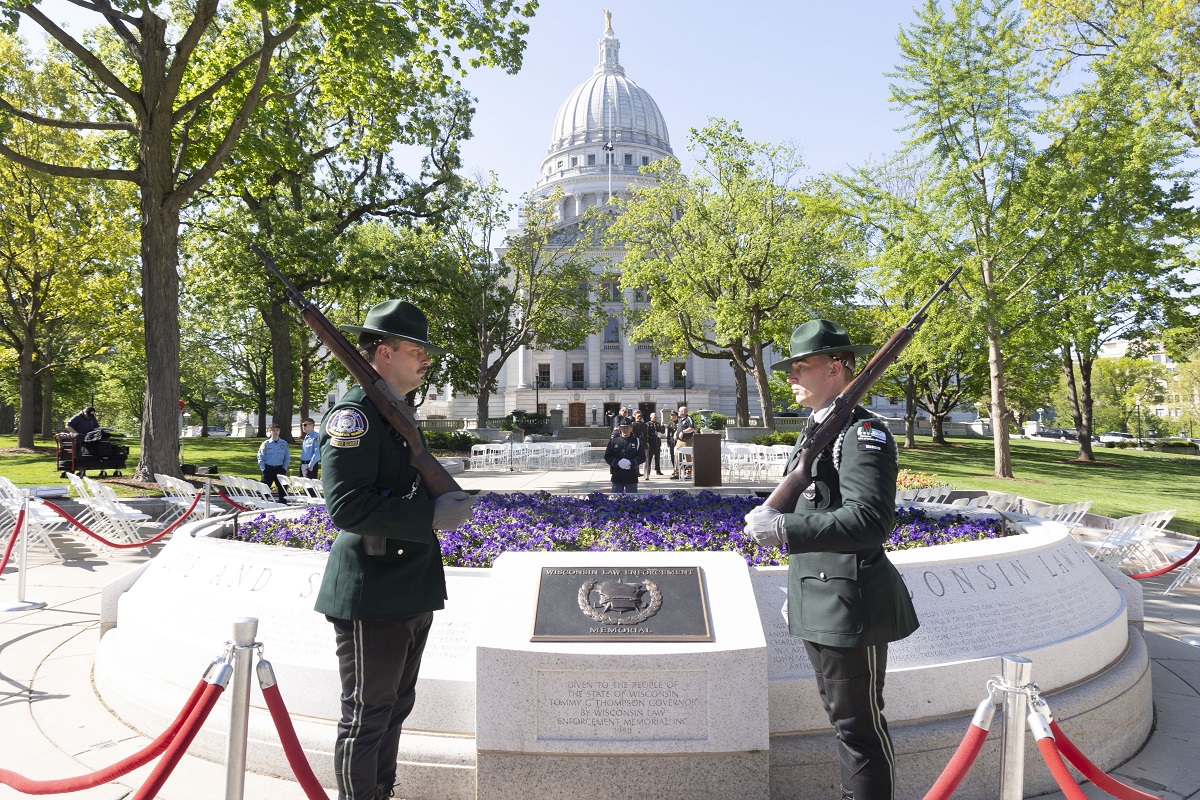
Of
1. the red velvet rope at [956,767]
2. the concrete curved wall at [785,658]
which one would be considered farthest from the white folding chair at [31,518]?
the red velvet rope at [956,767]

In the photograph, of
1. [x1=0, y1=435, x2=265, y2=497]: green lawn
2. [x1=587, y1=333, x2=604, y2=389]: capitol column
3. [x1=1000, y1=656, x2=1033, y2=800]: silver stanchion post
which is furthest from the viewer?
[x1=587, y1=333, x2=604, y2=389]: capitol column

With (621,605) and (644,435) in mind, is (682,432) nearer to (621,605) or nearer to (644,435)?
(644,435)

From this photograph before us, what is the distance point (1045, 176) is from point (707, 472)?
10176mm

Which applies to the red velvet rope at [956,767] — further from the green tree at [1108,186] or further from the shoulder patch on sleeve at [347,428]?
the green tree at [1108,186]

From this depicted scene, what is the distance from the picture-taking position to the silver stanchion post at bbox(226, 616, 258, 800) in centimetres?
249

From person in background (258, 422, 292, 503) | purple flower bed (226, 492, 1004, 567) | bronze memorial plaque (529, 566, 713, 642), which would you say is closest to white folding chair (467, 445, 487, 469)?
person in background (258, 422, 292, 503)

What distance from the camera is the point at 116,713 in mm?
4477

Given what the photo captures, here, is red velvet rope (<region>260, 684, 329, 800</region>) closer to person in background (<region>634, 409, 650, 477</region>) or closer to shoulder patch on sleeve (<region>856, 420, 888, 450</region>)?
shoulder patch on sleeve (<region>856, 420, 888, 450</region>)

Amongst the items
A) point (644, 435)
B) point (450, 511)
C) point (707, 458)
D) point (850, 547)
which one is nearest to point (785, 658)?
point (850, 547)

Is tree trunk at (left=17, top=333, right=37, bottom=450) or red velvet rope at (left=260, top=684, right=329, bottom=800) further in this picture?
tree trunk at (left=17, top=333, right=37, bottom=450)

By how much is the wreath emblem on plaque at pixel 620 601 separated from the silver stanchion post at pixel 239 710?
160 cm

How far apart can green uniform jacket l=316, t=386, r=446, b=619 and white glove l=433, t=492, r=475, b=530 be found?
31mm

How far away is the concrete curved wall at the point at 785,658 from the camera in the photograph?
→ 361 cm

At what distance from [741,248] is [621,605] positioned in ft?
84.8
